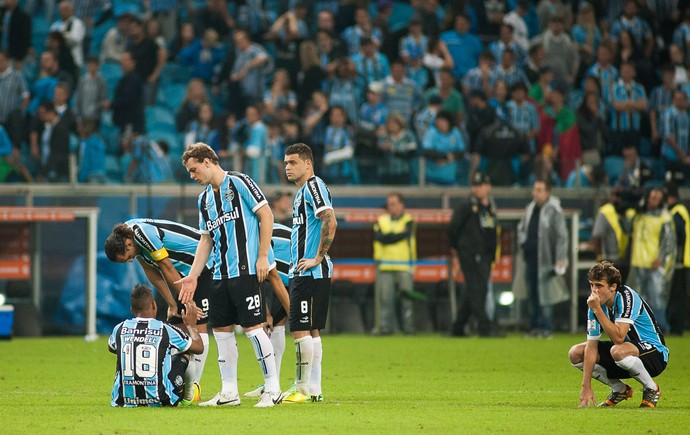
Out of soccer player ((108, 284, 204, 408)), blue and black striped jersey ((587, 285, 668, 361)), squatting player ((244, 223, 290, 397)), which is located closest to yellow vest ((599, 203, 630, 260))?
squatting player ((244, 223, 290, 397))

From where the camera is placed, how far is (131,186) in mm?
19672

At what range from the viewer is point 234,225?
10.0 m

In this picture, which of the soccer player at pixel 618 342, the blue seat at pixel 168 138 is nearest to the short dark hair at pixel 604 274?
the soccer player at pixel 618 342

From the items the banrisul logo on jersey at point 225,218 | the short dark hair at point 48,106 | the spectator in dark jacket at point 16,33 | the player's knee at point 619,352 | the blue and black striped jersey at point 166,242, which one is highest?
the spectator in dark jacket at point 16,33

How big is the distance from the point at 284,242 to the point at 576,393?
3.16 meters

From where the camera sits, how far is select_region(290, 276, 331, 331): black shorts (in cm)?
1041

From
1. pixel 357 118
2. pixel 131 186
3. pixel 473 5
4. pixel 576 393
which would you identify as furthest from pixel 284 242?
pixel 473 5

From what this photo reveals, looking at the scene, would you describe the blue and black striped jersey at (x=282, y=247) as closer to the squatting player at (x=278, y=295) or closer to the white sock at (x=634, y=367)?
the squatting player at (x=278, y=295)

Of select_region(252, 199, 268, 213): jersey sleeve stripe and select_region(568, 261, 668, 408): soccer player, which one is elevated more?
select_region(252, 199, 268, 213): jersey sleeve stripe

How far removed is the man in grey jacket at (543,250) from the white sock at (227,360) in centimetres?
987

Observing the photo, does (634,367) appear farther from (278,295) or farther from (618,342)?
(278,295)

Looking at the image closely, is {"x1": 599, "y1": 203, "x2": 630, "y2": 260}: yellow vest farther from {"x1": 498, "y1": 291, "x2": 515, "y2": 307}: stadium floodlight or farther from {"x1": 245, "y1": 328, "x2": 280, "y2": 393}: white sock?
{"x1": 245, "y1": 328, "x2": 280, "y2": 393}: white sock

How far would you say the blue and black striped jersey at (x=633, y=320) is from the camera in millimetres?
10016

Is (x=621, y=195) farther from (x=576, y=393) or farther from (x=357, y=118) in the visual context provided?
(x=576, y=393)
